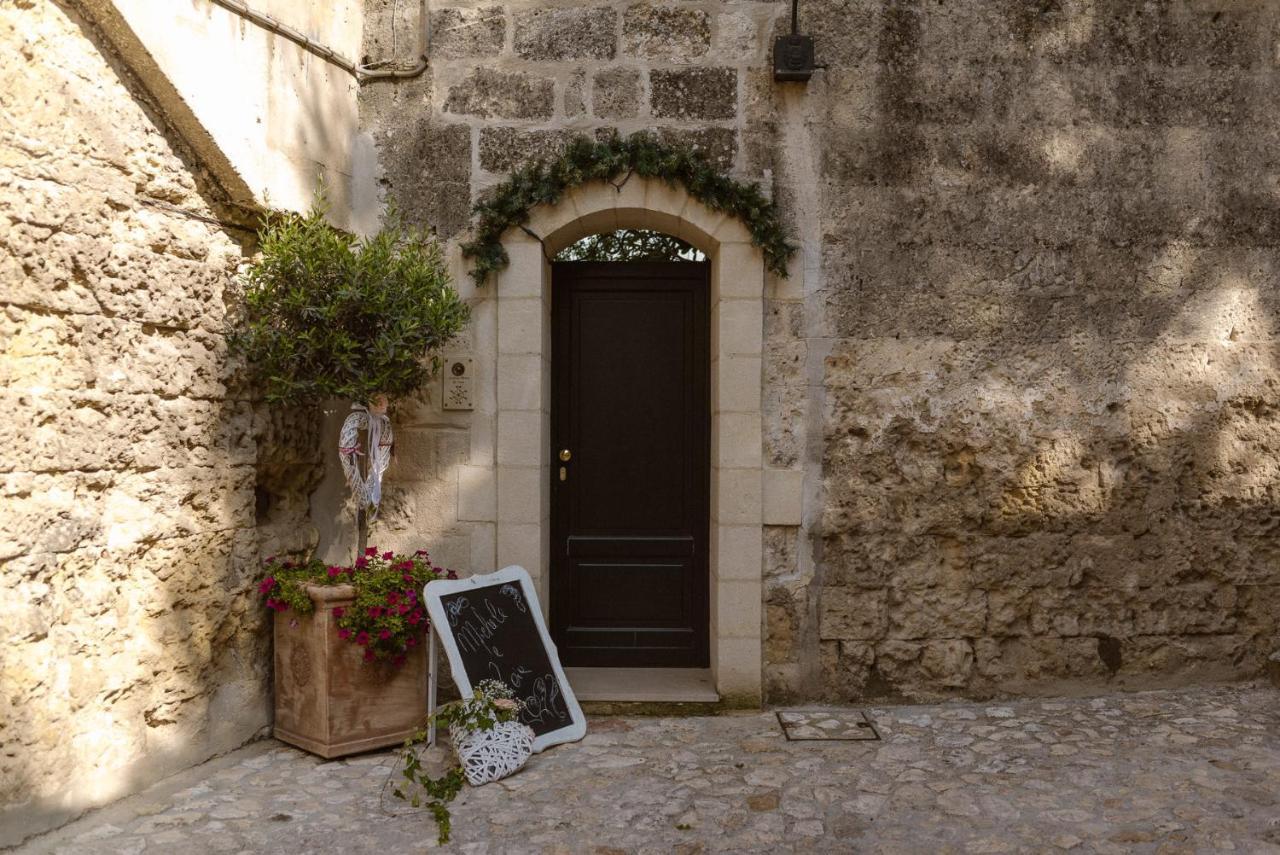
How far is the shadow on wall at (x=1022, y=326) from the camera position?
13.7 feet

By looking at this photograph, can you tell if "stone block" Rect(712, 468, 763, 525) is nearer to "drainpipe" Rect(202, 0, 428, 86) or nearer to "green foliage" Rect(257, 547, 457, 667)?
"green foliage" Rect(257, 547, 457, 667)

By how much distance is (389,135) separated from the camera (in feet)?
13.9

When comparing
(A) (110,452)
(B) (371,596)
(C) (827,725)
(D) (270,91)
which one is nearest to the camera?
(A) (110,452)

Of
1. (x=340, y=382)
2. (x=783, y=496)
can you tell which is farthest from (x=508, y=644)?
(x=783, y=496)

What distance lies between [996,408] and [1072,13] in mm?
1874

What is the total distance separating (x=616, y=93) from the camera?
13.7ft

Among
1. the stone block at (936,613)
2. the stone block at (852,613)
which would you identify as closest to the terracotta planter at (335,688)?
the stone block at (852,613)

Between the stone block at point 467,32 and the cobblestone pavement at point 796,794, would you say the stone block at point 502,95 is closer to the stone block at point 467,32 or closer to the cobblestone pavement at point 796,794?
the stone block at point 467,32

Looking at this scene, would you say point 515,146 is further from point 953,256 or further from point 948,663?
point 948,663

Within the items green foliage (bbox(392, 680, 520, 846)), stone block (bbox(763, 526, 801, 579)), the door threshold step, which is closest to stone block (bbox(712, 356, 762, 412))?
stone block (bbox(763, 526, 801, 579))

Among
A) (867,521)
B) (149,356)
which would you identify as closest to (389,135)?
(149,356)

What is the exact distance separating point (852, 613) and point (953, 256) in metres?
1.73

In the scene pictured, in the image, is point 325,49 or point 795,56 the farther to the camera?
point 795,56

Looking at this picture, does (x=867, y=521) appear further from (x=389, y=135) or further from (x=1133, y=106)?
(x=389, y=135)
